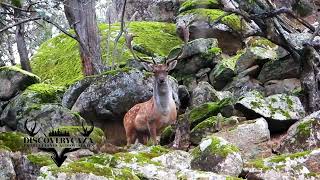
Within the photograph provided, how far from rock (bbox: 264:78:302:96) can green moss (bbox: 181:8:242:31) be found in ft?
11.8

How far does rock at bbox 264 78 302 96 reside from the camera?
11.5 metres

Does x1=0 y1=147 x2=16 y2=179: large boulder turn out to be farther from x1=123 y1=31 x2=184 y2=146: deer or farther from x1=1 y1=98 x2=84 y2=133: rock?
x1=123 y1=31 x2=184 y2=146: deer

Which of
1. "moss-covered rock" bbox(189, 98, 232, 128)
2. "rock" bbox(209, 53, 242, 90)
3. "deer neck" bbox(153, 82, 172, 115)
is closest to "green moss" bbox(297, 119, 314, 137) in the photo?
"moss-covered rock" bbox(189, 98, 232, 128)

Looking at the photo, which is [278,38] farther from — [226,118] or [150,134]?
[150,134]

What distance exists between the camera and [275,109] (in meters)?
9.46

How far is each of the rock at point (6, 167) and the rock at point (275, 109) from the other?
473 cm

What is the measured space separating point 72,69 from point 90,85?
4.21 meters

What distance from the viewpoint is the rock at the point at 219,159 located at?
21.0ft

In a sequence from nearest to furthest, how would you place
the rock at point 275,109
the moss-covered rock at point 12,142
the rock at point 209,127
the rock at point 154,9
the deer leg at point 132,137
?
the moss-covered rock at point 12,142 < the rock at point 209,127 < the rock at point 275,109 < the deer leg at point 132,137 < the rock at point 154,9

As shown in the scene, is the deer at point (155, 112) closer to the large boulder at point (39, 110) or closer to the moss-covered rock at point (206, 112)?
the moss-covered rock at point (206, 112)

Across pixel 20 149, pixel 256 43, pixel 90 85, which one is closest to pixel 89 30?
pixel 90 85

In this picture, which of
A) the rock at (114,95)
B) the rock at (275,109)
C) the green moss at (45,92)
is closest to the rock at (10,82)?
the green moss at (45,92)

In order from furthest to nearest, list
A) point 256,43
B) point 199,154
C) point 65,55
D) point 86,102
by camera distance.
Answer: point 65,55, point 256,43, point 86,102, point 199,154

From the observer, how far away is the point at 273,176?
6375 millimetres
